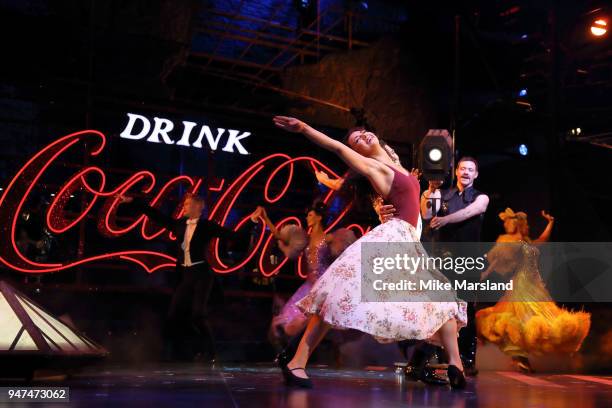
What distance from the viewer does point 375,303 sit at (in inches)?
170

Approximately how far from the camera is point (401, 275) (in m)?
4.43

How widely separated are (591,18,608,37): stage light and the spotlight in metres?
3.88

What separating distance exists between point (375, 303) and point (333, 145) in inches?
38.4

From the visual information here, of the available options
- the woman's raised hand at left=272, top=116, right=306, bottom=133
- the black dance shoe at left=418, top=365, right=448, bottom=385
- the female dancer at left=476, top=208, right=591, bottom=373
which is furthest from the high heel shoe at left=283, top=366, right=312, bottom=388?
the female dancer at left=476, top=208, right=591, bottom=373

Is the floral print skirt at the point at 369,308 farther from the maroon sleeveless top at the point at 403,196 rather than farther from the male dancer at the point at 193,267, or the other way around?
the male dancer at the point at 193,267

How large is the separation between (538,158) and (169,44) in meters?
6.18

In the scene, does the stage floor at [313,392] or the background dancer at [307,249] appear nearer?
the stage floor at [313,392]

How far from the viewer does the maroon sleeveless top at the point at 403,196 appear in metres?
4.62

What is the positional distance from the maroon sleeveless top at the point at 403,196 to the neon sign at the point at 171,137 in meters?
5.21

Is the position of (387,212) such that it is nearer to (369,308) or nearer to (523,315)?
(369,308)

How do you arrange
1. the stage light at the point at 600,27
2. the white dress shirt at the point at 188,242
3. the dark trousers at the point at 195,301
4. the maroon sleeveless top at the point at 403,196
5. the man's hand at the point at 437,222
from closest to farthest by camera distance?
the maroon sleeveless top at the point at 403,196
the man's hand at the point at 437,222
the dark trousers at the point at 195,301
the white dress shirt at the point at 188,242
the stage light at the point at 600,27

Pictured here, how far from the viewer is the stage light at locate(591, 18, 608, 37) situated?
9.84 metres

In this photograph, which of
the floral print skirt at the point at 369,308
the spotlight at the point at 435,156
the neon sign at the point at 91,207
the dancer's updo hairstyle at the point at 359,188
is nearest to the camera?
the floral print skirt at the point at 369,308

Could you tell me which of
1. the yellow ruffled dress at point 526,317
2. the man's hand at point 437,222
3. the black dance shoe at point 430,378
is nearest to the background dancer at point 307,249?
the man's hand at point 437,222
